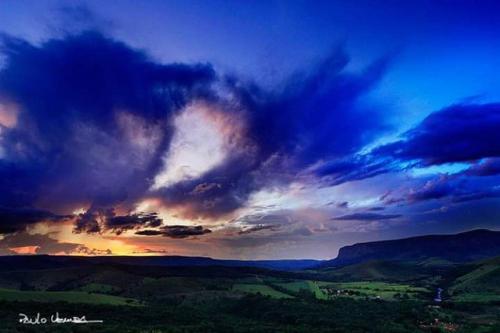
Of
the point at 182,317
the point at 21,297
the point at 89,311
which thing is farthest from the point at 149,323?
the point at 21,297

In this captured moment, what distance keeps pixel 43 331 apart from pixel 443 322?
5471 inches

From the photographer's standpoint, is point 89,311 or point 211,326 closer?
point 211,326

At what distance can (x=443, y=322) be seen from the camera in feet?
562

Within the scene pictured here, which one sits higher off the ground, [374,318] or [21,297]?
[21,297]

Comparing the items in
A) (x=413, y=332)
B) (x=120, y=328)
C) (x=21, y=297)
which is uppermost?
(x=21, y=297)

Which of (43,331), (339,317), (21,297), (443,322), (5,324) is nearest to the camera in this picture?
(43,331)

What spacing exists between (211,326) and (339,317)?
60.7 meters

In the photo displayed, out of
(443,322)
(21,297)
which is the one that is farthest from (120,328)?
Answer: (443,322)

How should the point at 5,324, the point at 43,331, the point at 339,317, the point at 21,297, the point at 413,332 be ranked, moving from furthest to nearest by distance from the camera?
the point at 21,297, the point at 339,317, the point at 413,332, the point at 5,324, the point at 43,331

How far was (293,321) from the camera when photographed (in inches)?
7023

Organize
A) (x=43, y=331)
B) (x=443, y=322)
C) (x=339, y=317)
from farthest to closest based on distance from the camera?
1. (x=339, y=317)
2. (x=443, y=322)
3. (x=43, y=331)

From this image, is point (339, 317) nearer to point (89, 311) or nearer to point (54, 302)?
point (89, 311)

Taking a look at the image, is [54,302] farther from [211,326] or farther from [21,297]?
[211,326]

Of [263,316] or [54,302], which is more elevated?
[54,302]
